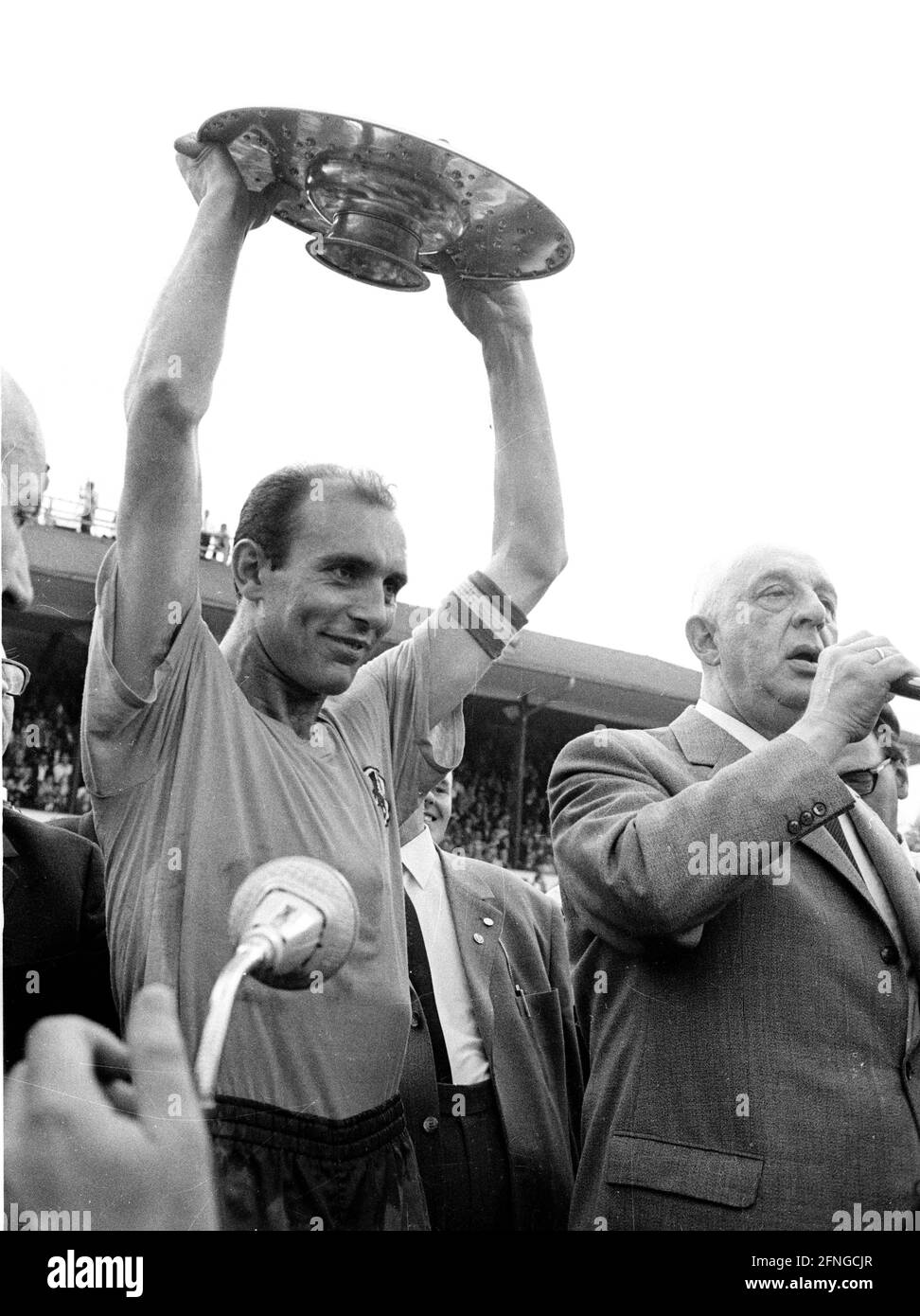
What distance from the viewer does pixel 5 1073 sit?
1390 millimetres

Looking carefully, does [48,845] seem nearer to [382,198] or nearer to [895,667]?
[382,198]

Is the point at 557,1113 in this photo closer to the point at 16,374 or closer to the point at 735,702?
the point at 735,702

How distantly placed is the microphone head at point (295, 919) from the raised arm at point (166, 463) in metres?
0.20

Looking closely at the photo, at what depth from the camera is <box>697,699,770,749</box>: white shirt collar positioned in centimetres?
184

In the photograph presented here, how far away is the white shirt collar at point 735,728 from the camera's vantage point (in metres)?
1.84

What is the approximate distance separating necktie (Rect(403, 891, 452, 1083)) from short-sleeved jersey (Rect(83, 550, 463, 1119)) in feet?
0.63

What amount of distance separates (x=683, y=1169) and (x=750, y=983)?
0.64ft

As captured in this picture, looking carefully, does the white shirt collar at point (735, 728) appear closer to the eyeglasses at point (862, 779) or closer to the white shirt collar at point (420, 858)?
the eyeglasses at point (862, 779)

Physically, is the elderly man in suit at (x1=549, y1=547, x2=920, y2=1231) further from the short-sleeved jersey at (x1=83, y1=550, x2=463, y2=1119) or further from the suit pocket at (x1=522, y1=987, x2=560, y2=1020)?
the short-sleeved jersey at (x1=83, y1=550, x2=463, y2=1119)

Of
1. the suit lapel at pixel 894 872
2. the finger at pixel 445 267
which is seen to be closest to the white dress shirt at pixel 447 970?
the suit lapel at pixel 894 872

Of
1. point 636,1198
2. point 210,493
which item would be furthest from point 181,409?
point 636,1198

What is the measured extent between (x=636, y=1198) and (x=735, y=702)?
1.87ft

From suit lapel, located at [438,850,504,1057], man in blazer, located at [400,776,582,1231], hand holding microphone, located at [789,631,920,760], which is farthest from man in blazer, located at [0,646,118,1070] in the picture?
hand holding microphone, located at [789,631,920,760]

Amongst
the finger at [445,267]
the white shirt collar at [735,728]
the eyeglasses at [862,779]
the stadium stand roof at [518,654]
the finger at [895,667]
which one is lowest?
the eyeglasses at [862,779]
